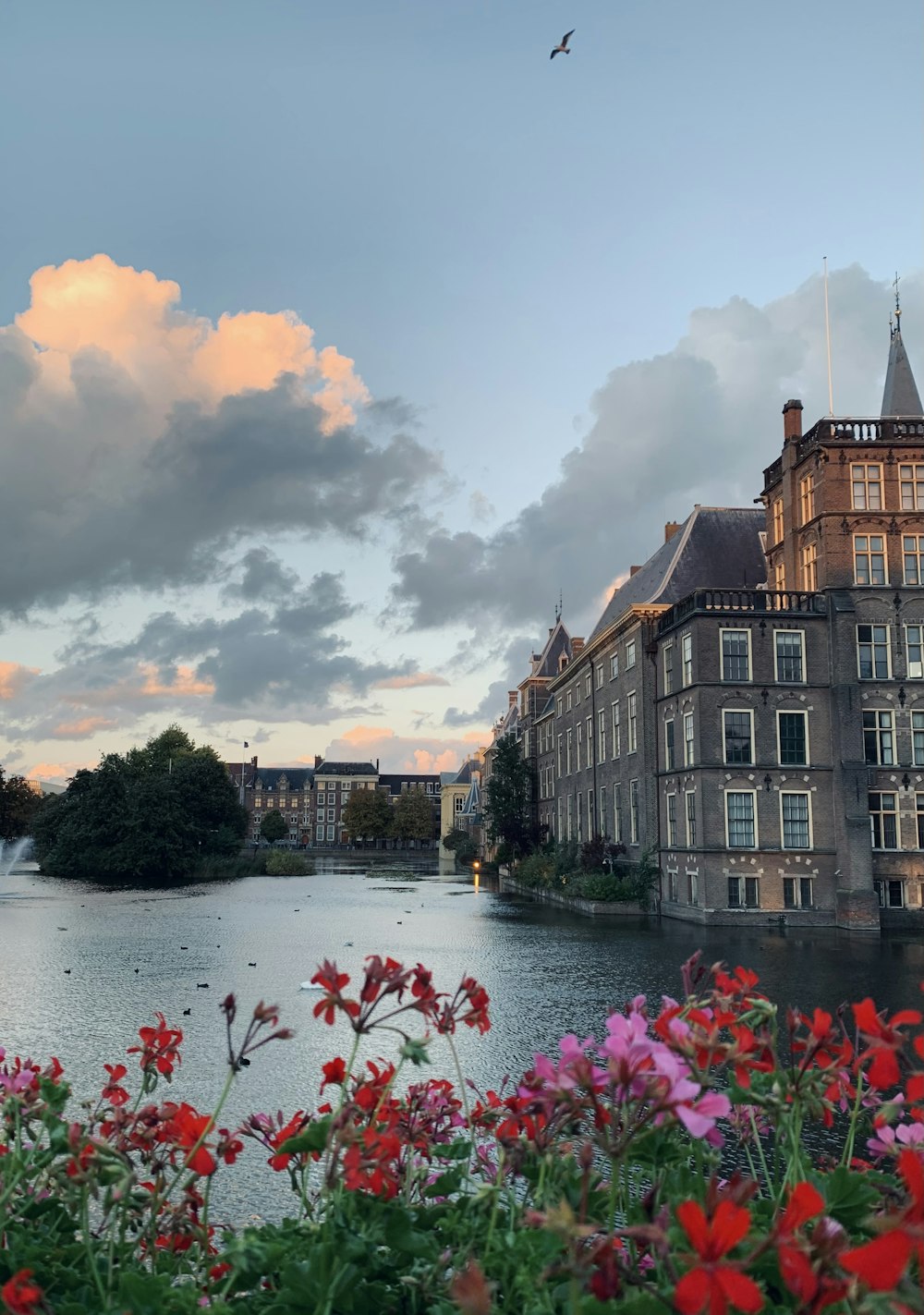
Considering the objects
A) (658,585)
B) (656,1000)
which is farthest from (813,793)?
(656,1000)

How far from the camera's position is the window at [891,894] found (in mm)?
37938

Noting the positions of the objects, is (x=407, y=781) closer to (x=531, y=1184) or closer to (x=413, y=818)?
(x=413, y=818)

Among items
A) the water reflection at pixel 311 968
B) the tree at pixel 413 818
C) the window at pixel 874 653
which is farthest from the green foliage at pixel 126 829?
the tree at pixel 413 818

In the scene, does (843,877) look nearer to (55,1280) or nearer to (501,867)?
(55,1280)

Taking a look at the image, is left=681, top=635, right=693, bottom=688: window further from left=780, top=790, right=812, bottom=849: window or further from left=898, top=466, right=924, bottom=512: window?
left=898, top=466, right=924, bottom=512: window

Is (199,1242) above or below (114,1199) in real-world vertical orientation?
below

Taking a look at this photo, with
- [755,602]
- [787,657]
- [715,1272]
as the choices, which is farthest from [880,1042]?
[755,602]

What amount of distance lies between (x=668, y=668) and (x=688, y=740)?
3996 millimetres

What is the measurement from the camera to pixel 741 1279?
178 centimetres

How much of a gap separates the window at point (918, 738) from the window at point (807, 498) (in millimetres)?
8927

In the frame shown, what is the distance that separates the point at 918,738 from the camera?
126ft

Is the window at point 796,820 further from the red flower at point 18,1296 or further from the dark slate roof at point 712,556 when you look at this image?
the red flower at point 18,1296

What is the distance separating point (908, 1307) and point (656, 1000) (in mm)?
19974

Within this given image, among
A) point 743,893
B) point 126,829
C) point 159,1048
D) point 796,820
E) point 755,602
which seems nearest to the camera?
point 159,1048
